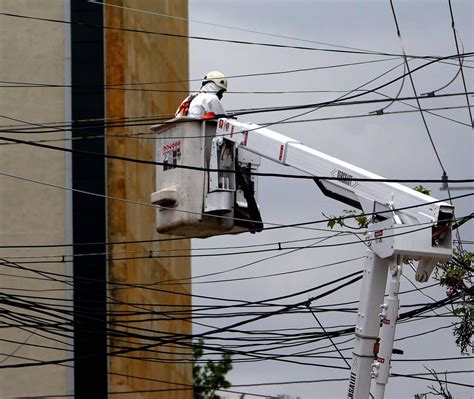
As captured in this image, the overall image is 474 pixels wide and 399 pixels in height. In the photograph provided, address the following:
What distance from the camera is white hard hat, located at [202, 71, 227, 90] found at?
78.0ft

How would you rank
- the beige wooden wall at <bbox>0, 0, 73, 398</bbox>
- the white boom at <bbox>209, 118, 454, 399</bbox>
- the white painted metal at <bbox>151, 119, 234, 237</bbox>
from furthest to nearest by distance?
the beige wooden wall at <bbox>0, 0, 73, 398</bbox> → the white painted metal at <bbox>151, 119, 234, 237</bbox> → the white boom at <bbox>209, 118, 454, 399</bbox>

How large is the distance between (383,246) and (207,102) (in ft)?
15.8

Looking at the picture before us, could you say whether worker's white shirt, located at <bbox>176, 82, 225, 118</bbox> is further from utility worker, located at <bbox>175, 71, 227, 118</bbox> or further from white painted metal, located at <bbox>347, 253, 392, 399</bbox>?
white painted metal, located at <bbox>347, 253, 392, 399</bbox>

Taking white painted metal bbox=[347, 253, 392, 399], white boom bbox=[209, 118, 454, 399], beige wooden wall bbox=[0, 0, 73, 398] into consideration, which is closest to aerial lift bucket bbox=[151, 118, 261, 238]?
white boom bbox=[209, 118, 454, 399]

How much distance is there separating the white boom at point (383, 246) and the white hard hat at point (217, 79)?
10.5ft

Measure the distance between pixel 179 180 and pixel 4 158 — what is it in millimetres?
14362

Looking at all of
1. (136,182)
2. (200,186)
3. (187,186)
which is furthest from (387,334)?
(136,182)

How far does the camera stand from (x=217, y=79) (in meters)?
23.8

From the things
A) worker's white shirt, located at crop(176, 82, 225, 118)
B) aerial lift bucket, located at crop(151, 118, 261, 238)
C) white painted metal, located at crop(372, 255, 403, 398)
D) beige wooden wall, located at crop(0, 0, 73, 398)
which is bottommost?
white painted metal, located at crop(372, 255, 403, 398)

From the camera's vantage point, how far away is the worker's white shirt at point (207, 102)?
2378cm

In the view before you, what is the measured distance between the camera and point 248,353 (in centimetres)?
2506

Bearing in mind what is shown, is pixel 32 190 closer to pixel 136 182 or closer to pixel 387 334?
pixel 136 182

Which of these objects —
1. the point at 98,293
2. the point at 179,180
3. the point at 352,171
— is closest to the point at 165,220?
the point at 179,180

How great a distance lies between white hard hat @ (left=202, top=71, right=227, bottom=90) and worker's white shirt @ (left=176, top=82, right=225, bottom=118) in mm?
50
